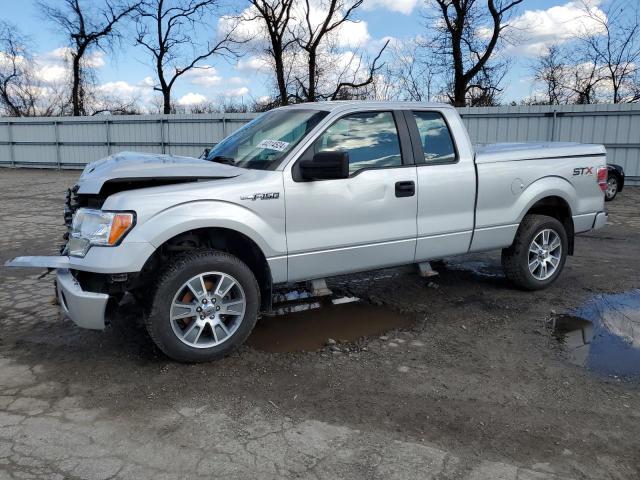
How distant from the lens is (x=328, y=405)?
11.7 ft

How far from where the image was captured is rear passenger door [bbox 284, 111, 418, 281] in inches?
174

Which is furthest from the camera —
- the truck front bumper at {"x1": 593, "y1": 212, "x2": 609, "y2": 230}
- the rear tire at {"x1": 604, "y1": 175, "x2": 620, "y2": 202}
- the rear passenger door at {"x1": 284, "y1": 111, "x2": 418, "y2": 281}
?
the rear tire at {"x1": 604, "y1": 175, "x2": 620, "y2": 202}

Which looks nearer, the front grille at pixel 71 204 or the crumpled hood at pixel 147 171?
the crumpled hood at pixel 147 171

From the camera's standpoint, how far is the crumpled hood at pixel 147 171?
3928 millimetres

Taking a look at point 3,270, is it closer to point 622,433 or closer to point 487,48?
point 622,433

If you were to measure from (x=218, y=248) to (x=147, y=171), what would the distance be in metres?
0.83

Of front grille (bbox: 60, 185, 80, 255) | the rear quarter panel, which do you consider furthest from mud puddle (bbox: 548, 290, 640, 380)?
front grille (bbox: 60, 185, 80, 255)

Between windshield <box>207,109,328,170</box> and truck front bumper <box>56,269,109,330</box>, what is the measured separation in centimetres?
157

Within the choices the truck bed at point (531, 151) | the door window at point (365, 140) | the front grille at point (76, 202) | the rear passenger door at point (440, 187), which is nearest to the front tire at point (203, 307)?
the front grille at point (76, 202)

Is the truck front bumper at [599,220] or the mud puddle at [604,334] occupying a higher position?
the truck front bumper at [599,220]

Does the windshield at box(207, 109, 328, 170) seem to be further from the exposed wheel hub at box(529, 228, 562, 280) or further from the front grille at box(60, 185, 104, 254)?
the exposed wheel hub at box(529, 228, 562, 280)

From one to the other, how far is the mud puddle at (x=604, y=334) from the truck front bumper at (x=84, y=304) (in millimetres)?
3477

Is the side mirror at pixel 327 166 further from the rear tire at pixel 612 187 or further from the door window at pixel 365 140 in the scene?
the rear tire at pixel 612 187

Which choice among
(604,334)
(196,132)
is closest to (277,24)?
(196,132)
